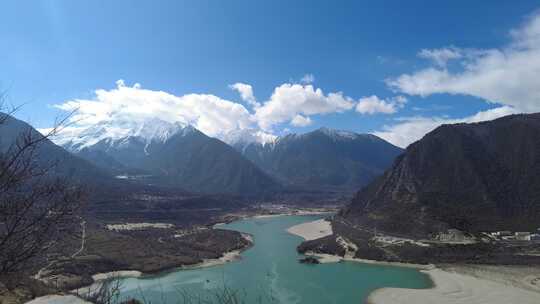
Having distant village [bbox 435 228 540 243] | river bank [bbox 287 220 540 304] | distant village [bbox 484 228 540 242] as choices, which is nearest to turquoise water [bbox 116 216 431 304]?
river bank [bbox 287 220 540 304]

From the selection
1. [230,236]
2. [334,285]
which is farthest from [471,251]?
[230,236]

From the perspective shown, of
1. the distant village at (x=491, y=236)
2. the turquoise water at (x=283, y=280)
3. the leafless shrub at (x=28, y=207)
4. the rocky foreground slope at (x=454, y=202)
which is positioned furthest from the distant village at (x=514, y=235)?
the leafless shrub at (x=28, y=207)

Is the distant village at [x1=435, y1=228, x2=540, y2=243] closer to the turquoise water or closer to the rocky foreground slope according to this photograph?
the rocky foreground slope

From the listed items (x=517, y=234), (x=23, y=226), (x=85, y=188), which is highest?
(x=85, y=188)

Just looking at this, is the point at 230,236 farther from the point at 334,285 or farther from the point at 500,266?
the point at 500,266

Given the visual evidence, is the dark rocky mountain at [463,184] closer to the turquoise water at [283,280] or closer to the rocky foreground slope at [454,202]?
the rocky foreground slope at [454,202]

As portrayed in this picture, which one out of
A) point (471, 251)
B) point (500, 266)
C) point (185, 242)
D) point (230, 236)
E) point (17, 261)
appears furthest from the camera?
point (230, 236)

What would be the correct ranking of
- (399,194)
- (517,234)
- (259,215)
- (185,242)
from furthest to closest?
(259,215) < (399,194) < (185,242) < (517,234)
